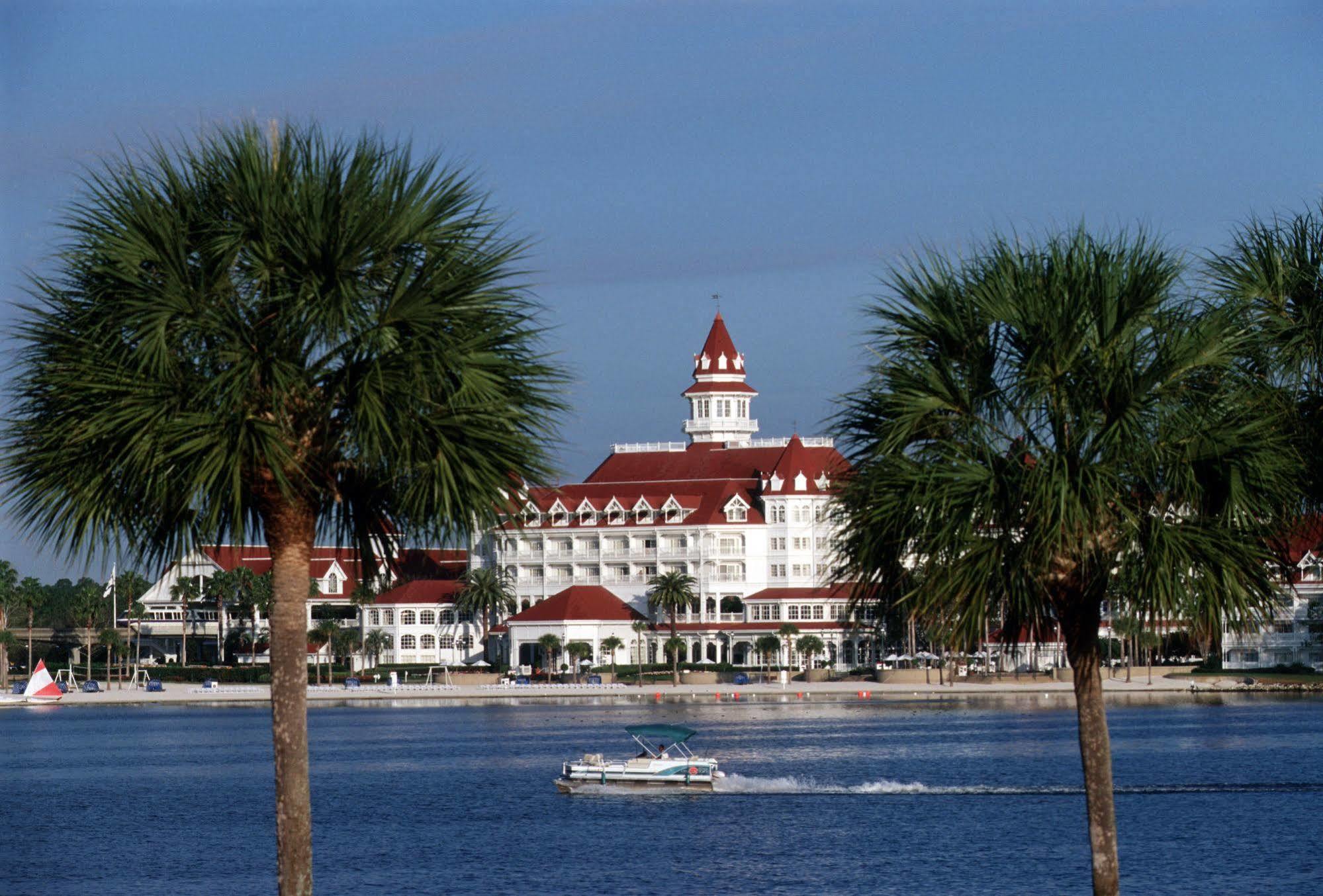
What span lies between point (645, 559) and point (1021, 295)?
15979cm

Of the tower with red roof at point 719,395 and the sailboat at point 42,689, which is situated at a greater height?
the tower with red roof at point 719,395

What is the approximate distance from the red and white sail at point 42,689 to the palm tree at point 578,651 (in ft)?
144

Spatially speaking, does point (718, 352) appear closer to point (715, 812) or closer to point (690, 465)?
point (690, 465)

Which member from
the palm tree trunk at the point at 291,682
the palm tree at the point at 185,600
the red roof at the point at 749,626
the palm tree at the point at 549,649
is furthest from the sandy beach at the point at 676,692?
the palm tree trunk at the point at 291,682

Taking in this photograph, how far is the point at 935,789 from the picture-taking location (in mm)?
64938

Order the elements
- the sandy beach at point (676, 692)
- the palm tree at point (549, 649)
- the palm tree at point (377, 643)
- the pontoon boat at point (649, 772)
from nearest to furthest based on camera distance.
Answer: the pontoon boat at point (649, 772)
the sandy beach at point (676, 692)
the palm tree at point (549, 649)
the palm tree at point (377, 643)

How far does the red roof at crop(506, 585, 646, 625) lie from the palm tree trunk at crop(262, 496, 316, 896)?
14716cm

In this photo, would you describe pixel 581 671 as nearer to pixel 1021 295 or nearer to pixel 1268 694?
pixel 1268 694

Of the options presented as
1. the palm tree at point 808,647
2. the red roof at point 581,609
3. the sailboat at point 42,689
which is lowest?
the sailboat at point 42,689

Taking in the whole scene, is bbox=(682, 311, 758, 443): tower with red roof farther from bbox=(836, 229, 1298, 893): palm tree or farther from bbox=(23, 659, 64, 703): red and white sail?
bbox=(836, 229, 1298, 893): palm tree

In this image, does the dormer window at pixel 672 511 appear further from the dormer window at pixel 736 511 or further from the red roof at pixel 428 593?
the red roof at pixel 428 593

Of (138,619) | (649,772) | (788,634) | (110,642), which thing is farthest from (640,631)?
(649,772)

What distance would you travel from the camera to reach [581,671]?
163875mm

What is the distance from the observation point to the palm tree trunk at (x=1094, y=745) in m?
18.5
